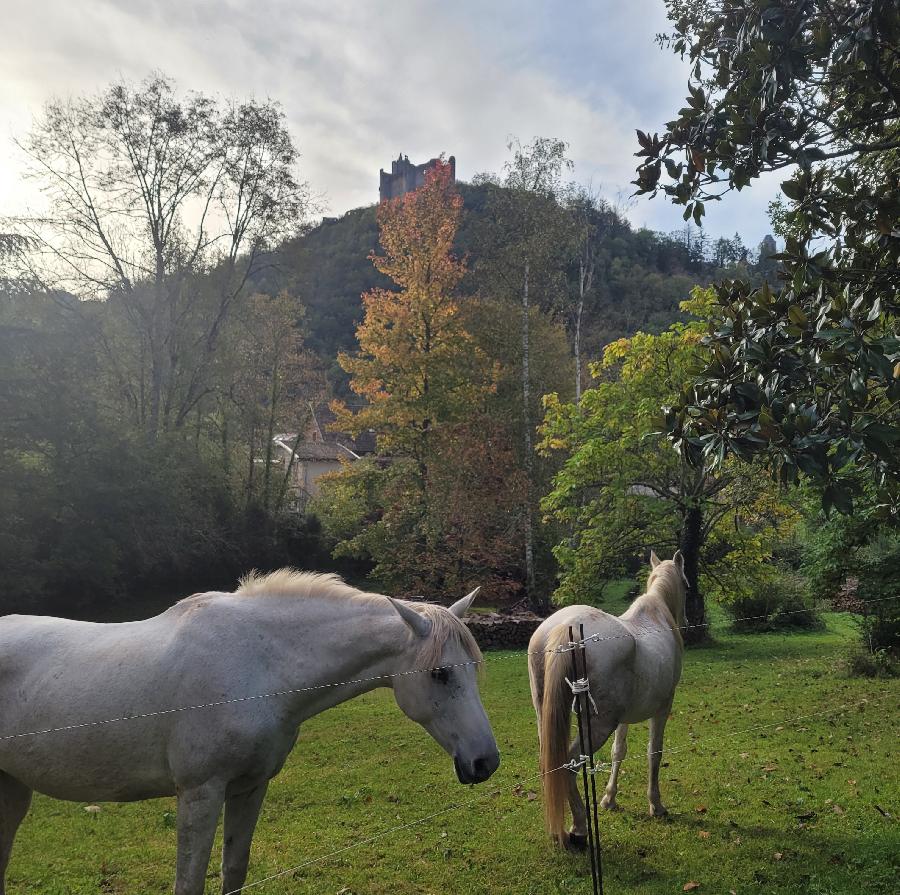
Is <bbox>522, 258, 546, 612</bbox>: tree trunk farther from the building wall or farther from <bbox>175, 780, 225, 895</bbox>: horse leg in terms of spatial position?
<bbox>175, 780, 225, 895</bbox>: horse leg

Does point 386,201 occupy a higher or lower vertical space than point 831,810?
higher

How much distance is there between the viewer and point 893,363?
12.1ft

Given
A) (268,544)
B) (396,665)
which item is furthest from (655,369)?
(268,544)

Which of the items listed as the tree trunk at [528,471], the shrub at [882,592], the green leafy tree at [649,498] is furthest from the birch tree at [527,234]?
the shrub at [882,592]

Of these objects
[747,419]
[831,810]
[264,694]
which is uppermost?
[747,419]

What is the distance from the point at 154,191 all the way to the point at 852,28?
67.0 feet

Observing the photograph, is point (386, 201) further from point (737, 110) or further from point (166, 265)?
point (737, 110)

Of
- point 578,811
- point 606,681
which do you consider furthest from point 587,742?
point 578,811

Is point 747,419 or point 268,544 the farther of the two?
point 268,544

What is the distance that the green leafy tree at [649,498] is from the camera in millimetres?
15086

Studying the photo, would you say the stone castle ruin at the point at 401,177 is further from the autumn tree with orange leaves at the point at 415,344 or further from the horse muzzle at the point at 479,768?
the horse muzzle at the point at 479,768

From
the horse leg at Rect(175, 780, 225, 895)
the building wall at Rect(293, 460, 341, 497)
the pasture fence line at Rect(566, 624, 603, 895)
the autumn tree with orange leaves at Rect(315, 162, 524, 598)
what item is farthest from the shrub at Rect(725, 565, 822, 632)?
the building wall at Rect(293, 460, 341, 497)

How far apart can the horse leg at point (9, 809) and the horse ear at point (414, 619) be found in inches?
92.8

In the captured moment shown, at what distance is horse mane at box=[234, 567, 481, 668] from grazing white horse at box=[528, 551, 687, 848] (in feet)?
4.12
